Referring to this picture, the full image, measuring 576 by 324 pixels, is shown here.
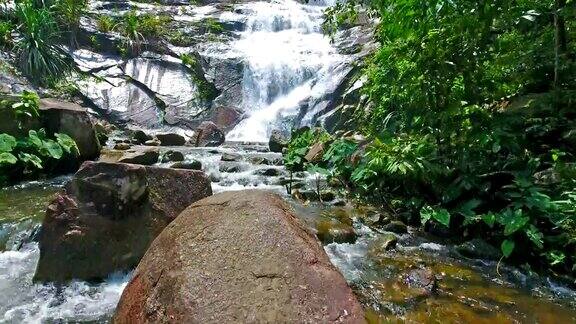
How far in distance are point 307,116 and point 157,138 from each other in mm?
5028

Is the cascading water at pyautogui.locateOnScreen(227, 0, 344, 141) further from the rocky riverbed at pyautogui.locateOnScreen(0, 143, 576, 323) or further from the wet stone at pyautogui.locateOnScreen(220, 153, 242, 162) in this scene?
the rocky riverbed at pyautogui.locateOnScreen(0, 143, 576, 323)

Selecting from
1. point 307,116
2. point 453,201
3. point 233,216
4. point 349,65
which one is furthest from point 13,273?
point 349,65

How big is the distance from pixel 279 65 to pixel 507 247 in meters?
14.0

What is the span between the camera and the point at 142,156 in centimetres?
856

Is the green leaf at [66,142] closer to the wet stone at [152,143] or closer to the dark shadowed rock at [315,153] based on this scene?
the wet stone at [152,143]

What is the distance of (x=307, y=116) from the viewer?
14836mm

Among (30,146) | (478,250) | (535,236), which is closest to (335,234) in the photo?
(478,250)

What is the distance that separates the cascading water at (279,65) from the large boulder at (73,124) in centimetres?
704

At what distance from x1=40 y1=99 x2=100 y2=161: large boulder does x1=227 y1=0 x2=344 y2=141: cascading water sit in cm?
704

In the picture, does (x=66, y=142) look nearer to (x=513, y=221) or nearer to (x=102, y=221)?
(x=102, y=221)

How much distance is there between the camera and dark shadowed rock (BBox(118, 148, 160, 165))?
8.23m

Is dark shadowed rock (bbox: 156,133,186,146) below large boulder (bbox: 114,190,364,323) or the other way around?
below

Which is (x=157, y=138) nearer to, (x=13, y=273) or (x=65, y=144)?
(x=65, y=144)

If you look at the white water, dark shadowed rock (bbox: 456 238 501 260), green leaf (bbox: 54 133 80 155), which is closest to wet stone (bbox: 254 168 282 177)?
the white water
